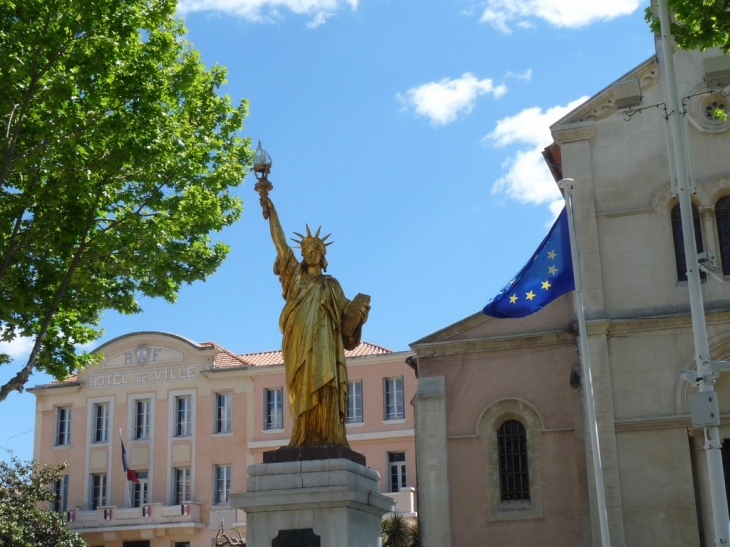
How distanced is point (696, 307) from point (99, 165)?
10.0 metres

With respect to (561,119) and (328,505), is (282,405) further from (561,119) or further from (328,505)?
(328,505)

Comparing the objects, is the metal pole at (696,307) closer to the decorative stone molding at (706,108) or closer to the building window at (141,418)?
the decorative stone molding at (706,108)

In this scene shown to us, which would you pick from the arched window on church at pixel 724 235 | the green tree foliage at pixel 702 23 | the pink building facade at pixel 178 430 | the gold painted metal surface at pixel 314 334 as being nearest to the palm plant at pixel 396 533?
the pink building facade at pixel 178 430

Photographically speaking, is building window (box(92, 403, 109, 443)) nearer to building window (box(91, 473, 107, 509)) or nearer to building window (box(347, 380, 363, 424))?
building window (box(91, 473, 107, 509))

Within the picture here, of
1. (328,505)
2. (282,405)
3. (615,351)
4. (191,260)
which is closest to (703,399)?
(328,505)

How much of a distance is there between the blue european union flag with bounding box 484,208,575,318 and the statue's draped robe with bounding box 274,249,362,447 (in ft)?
37.5

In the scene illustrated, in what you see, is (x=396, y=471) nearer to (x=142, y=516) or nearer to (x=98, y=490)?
(x=142, y=516)

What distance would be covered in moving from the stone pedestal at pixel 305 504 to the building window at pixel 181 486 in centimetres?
3160

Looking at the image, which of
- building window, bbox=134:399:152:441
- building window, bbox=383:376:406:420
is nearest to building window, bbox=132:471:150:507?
building window, bbox=134:399:152:441

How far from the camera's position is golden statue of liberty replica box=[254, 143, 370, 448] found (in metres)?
11.9

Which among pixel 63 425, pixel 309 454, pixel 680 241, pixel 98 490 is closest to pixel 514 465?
pixel 680 241

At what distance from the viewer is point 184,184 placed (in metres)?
19.0

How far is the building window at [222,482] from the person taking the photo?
41438 mm

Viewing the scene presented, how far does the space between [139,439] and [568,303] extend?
2314 centimetres
